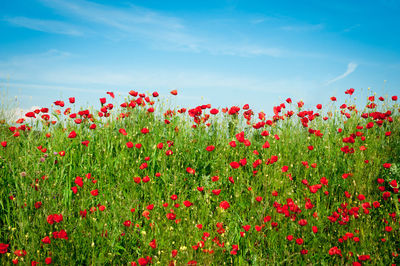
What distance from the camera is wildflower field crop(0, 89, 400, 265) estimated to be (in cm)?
271

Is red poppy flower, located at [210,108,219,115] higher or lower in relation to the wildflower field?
higher

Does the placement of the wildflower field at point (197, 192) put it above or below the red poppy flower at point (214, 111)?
below

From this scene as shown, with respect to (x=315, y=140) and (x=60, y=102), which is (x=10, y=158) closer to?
(x=60, y=102)

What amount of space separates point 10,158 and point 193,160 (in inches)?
104

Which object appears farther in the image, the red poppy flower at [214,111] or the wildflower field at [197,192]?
the red poppy flower at [214,111]

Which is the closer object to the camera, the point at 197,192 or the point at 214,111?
the point at 197,192

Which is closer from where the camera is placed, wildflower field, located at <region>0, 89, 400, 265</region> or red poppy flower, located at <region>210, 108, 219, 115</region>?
wildflower field, located at <region>0, 89, 400, 265</region>

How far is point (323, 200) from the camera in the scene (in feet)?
11.7

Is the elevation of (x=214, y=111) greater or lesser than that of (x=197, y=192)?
greater

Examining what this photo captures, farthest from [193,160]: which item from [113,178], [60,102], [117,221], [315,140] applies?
[60,102]

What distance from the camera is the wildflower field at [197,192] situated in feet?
8.89

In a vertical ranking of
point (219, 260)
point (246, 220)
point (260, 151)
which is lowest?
point (219, 260)

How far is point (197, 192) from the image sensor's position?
374 cm

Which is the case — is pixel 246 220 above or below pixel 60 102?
below
